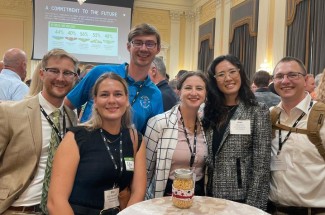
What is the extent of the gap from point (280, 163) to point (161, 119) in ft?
2.54

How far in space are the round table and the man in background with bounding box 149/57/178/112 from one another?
1.58m

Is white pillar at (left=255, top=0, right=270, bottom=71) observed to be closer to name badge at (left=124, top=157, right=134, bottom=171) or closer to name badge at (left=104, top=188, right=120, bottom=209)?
name badge at (left=124, top=157, right=134, bottom=171)

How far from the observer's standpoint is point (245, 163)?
199 centimetres

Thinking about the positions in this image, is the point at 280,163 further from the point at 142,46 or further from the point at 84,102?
the point at 84,102

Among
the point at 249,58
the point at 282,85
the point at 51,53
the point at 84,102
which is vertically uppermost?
the point at 249,58

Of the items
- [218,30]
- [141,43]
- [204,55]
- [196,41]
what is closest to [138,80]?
[141,43]

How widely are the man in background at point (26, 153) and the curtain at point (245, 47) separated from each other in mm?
6935

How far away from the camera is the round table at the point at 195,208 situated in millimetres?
1438

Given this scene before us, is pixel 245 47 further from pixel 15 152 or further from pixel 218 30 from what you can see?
pixel 15 152

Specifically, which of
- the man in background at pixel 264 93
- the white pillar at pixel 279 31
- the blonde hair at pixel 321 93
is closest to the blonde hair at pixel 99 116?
the blonde hair at pixel 321 93

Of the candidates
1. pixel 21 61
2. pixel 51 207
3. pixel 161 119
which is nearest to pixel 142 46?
pixel 161 119

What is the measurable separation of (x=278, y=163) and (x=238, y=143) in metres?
0.26

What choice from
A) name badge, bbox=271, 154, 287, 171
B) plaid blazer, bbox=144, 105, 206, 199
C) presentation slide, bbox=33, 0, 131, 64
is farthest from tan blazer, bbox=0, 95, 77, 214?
presentation slide, bbox=33, 0, 131, 64

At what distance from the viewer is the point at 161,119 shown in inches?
84.3
